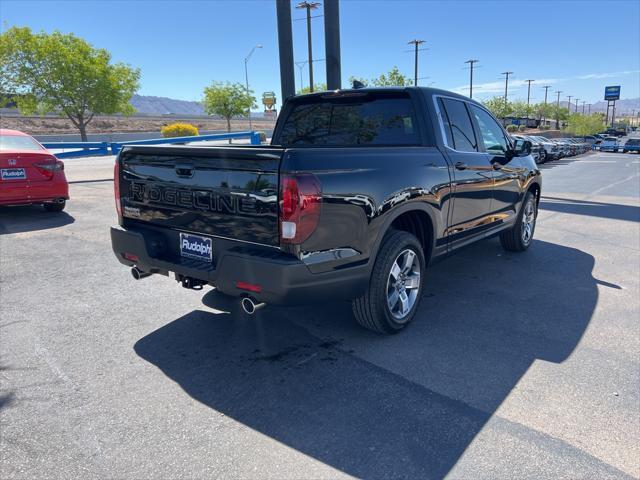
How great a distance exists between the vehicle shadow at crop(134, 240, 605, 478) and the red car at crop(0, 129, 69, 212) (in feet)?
16.4

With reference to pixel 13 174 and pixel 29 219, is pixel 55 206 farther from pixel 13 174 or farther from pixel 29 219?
pixel 13 174

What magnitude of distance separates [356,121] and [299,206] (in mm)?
1819

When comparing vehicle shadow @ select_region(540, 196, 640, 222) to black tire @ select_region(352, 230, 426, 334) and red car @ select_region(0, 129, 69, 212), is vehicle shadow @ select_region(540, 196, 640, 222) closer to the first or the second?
black tire @ select_region(352, 230, 426, 334)

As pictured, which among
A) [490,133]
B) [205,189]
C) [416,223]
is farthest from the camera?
[490,133]

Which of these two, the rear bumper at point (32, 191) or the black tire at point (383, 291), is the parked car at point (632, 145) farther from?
the black tire at point (383, 291)

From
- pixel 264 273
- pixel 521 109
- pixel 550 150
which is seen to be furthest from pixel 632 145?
pixel 521 109

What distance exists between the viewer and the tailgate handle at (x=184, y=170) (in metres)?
3.29

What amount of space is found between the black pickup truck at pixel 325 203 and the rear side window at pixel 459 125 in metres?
0.02

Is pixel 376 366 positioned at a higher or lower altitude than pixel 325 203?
lower

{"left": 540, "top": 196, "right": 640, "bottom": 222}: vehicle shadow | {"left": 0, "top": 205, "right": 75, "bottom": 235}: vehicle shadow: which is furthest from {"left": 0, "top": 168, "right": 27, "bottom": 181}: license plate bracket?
{"left": 540, "top": 196, "right": 640, "bottom": 222}: vehicle shadow

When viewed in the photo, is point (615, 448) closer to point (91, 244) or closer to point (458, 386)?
point (458, 386)

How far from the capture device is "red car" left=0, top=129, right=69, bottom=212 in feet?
24.8

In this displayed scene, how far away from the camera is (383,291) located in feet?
11.5

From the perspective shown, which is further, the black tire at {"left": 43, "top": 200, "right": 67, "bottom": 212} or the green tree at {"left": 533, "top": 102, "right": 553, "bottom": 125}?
the green tree at {"left": 533, "top": 102, "right": 553, "bottom": 125}
